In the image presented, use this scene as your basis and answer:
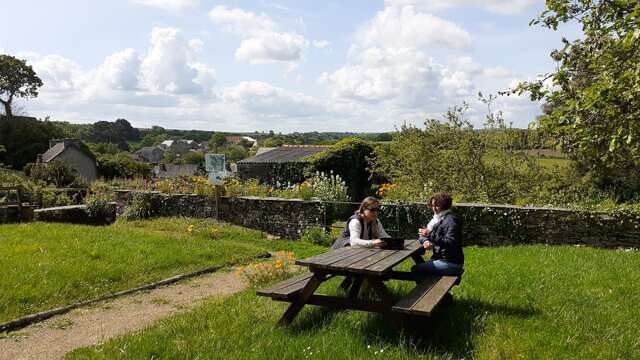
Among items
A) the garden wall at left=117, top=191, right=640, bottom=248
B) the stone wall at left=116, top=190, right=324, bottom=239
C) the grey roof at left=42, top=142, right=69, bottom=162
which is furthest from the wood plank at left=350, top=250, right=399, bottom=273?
the grey roof at left=42, top=142, right=69, bottom=162

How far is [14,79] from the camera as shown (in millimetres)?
50094

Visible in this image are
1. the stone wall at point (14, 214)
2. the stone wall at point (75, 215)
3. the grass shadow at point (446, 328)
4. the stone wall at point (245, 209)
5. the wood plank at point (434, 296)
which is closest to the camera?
the wood plank at point (434, 296)

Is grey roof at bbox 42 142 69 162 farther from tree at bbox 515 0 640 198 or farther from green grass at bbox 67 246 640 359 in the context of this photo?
tree at bbox 515 0 640 198

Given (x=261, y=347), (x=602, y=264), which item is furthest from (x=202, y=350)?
(x=602, y=264)

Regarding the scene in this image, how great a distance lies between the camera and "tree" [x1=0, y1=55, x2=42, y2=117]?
49031 millimetres

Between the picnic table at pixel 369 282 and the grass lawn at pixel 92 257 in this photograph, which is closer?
the picnic table at pixel 369 282

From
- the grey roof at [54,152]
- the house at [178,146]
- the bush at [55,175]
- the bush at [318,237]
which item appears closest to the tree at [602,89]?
the bush at [318,237]

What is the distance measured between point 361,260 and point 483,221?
728 cm

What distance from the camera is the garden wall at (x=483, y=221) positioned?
1049cm

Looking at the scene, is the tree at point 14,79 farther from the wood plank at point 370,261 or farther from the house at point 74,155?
the wood plank at point 370,261

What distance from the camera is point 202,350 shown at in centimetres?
457

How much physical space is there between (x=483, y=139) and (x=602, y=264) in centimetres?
659

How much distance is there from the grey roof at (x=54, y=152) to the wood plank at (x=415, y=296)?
4707cm

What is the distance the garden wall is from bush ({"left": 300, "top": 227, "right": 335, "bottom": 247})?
0.47m
